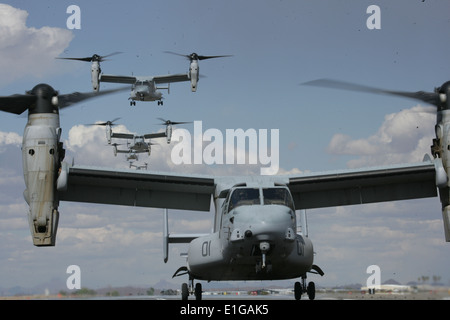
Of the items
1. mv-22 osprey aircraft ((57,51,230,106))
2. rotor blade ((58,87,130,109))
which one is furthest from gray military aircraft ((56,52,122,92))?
rotor blade ((58,87,130,109))

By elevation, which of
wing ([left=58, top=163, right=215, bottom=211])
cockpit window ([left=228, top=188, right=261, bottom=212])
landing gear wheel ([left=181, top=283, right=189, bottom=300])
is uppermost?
wing ([left=58, top=163, right=215, bottom=211])

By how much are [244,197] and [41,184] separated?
7403 millimetres

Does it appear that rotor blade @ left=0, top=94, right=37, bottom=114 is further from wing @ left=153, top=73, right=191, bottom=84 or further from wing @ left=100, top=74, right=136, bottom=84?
wing @ left=100, top=74, right=136, bottom=84

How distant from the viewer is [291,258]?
18.3 metres

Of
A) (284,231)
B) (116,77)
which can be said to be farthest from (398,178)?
(116,77)

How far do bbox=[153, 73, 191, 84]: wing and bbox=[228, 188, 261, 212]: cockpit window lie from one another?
5123 centimetres

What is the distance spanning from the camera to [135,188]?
2328cm

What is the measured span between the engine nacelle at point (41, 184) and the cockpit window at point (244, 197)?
22.1 ft

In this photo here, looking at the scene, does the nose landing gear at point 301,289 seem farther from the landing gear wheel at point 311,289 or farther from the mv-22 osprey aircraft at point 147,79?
the mv-22 osprey aircraft at point 147,79

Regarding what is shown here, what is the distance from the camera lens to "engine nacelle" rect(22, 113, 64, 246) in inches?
823

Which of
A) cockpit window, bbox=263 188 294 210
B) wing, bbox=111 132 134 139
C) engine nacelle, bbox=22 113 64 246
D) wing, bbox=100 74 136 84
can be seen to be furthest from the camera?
wing, bbox=111 132 134 139

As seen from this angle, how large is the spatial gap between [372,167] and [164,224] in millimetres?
8558

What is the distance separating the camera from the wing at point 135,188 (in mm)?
21531

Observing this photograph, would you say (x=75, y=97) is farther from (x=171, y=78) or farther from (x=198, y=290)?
(x=171, y=78)
